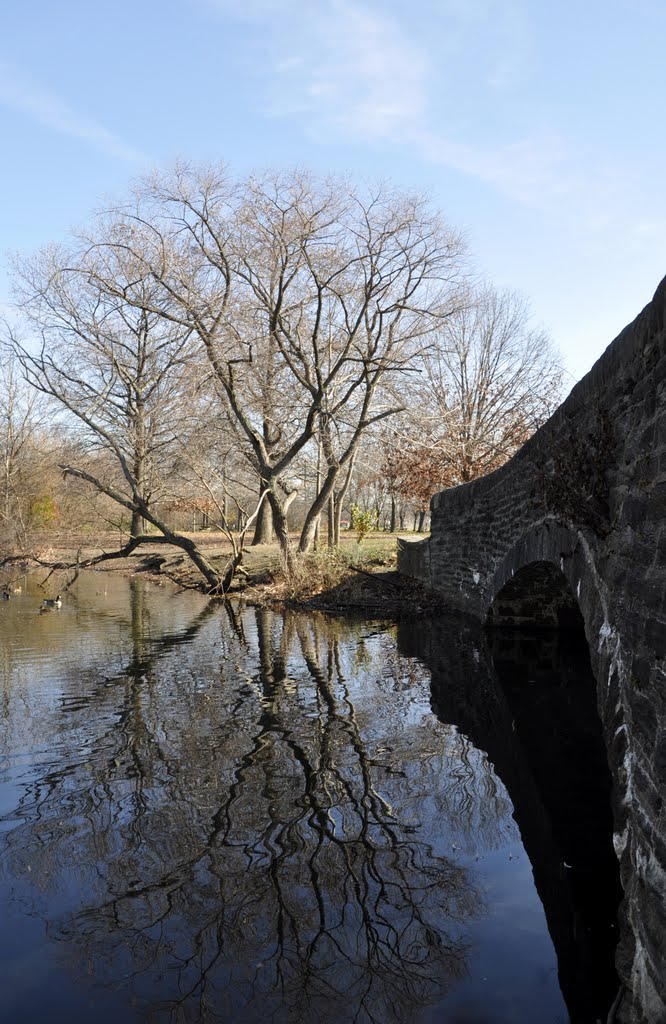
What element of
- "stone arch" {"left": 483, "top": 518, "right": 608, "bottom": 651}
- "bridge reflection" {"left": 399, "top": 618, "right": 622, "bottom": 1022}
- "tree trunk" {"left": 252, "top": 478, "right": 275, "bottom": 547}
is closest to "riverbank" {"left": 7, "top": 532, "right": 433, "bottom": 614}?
"tree trunk" {"left": 252, "top": 478, "right": 275, "bottom": 547}

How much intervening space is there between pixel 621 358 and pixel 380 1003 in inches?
141

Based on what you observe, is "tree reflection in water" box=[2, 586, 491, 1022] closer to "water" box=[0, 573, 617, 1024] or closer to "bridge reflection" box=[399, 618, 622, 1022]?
"water" box=[0, 573, 617, 1024]

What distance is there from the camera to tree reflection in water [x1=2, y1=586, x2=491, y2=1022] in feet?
11.7

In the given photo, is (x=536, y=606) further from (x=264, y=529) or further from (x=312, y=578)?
(x=264, y=529)

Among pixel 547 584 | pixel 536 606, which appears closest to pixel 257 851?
pixel 547 584

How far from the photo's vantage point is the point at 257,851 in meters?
4.73

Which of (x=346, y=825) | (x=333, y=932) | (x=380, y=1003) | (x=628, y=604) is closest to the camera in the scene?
(x=380, y=1003)

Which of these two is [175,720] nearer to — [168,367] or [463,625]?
[463,625]

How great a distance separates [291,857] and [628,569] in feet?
8.34

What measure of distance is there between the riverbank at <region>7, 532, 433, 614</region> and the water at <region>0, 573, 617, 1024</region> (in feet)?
26.2

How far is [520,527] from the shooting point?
9.81m

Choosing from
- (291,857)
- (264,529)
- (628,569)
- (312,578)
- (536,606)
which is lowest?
(291,857)

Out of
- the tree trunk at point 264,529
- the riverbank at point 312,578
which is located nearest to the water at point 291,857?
the riverbank at point 312,578

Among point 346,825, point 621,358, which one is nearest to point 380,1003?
point 346,825
